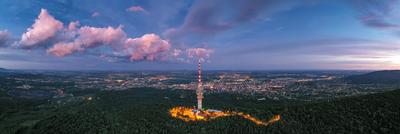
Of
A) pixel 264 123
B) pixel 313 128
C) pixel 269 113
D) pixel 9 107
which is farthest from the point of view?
pixel 9 107

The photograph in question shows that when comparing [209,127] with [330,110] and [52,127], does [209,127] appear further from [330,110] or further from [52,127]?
[52,127]

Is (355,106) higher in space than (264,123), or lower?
higher

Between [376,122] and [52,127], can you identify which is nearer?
[376,122]

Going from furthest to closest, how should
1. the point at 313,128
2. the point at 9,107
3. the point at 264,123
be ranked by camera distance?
1. the point at 9,107
2. the point at 264,123
3. the point at 313,128

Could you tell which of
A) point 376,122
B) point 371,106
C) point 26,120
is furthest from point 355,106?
point 26,120

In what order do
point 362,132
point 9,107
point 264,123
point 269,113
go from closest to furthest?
point 362,132 → point 264,123 → point 269,113 → point 9,107

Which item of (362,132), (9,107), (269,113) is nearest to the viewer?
(362,132)

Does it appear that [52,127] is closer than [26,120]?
Yes

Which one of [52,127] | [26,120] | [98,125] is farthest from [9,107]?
[98,125]

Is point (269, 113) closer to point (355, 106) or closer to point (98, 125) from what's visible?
point (355, 106)
